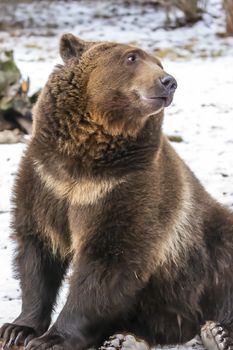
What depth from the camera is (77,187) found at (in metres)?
4.16

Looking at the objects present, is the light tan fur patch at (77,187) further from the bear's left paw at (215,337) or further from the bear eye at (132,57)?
the bear's left paw at (215,337)

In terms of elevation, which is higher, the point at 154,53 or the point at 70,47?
the point at 70,47

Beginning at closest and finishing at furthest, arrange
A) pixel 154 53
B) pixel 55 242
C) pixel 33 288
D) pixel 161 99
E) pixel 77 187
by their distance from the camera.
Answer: pixel 161 99 → pixel 77 187 → pixel 55 242 → pixel 33 288 → pixel 154 53

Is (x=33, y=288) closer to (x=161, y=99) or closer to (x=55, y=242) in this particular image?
(x=55, y=242)

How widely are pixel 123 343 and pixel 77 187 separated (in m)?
0.79

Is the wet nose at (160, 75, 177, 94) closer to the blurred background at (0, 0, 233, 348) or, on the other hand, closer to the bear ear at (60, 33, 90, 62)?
the bear ear at (60, 33, 90, 62)

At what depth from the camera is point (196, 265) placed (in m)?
4.56

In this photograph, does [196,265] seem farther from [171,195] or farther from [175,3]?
[175,3]

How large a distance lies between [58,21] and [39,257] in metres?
13.4

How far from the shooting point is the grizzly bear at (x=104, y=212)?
4.09 m

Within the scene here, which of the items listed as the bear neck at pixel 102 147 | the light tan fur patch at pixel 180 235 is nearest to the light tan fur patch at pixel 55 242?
the bear neck at pixel 102 147

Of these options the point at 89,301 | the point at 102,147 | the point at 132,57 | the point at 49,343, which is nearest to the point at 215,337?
the point at 89,301

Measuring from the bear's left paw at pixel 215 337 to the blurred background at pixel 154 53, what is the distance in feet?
3.80

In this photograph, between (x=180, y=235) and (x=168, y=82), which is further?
(x=180, y=235)
